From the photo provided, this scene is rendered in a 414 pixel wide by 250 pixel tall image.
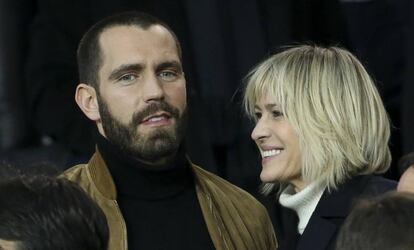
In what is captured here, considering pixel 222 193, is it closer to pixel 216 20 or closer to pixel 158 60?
pixel 158 60

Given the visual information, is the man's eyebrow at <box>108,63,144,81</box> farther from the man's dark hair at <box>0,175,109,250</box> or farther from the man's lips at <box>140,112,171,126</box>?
the man's dark hair at <box>0,175,109,250</box>

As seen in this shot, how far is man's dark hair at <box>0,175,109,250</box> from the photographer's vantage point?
6.23 feet

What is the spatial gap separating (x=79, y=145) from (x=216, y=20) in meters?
0.78

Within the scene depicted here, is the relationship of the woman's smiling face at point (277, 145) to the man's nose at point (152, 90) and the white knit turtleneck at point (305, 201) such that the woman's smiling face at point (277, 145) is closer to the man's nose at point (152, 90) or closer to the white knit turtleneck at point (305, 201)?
the white knit turtleneck at point (305, 201)

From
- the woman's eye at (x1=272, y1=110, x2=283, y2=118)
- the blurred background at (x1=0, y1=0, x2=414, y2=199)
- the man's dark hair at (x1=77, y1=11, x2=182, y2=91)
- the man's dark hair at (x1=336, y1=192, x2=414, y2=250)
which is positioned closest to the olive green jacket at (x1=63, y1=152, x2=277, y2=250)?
the man's dark hair at (x1=77, y1=11, x2=182, y2=91)

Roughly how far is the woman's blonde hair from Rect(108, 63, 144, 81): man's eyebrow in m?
0.43

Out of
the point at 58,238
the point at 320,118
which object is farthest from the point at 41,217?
the point at 320,118

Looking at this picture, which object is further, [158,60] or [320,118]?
[158,60]

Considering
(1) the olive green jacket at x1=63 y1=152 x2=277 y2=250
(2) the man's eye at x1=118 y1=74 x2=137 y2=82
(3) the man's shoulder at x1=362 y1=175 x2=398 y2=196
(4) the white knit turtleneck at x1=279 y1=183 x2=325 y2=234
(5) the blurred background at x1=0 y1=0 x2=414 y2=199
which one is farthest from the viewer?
(5) the blurred background at x1=0 y1=0 x2=414 y2=199

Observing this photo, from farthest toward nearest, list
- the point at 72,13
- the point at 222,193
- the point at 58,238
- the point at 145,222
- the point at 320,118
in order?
the point at 72,13
the point at 222,193
the point at 145,222
the point at 320,118
the point at 58,238

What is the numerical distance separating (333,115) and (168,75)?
60 centimetres

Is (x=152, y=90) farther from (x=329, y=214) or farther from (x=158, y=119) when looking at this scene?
(x=329, y=214)

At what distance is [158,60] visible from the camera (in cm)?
324

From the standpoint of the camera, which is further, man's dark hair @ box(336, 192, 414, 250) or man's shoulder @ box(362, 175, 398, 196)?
man's shoulder @ box(362, 175, 398, 196)
